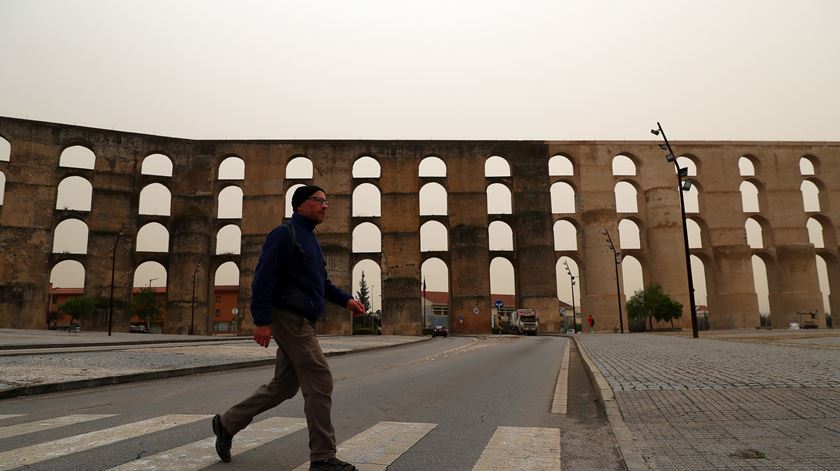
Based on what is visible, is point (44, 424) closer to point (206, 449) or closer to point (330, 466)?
point (206, 449)

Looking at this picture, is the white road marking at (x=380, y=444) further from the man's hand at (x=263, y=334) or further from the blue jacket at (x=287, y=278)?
the blue jacket at (x=287, y=278)

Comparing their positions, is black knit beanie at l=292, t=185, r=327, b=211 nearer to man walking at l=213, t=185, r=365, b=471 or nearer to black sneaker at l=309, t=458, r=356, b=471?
man walking at l=213, t=185, r=365, b=471

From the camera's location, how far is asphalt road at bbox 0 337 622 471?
395 cm

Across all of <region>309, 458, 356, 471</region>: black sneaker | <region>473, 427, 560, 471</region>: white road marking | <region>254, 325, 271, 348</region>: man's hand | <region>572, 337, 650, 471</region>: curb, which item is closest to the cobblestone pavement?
<region>572, 337, 650, 471</region>: curb

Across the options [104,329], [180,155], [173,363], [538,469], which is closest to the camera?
[538,469]

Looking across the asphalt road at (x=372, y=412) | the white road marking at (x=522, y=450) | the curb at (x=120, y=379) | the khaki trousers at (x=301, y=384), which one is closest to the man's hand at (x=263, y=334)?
the khaki trousers at (x=301, y=384)

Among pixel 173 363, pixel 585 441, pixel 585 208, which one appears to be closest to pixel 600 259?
pixel 585 208

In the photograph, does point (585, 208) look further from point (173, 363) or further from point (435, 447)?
point (435, 447)

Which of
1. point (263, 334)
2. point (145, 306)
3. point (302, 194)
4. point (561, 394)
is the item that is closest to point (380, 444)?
point (263, 334)

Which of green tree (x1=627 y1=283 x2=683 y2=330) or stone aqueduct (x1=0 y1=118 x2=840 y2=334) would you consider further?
green tree (x1=627 y1=283 x2=683 y2=330)

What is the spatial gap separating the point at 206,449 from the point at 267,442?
48 cm

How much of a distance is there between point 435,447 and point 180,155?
157ft

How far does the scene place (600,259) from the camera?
48344mm

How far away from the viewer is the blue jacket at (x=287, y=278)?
365 cm
